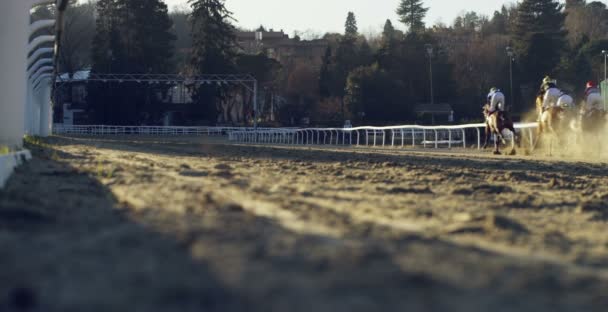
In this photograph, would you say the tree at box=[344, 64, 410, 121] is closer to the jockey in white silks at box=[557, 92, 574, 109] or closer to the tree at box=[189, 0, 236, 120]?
the tree at box=[189, 0, 236, 120]

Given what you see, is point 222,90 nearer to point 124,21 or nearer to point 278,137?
point 124,21

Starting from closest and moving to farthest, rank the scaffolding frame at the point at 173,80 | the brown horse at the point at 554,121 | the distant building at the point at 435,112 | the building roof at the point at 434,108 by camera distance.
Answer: the brown horse at the point at 554,121, the scaffolding frame at the point at 173,80, the distant building at the point at 435,112, the building roof at the point at 434,108

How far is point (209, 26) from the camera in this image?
69.4m

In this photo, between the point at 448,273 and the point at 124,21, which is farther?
the point at 124,21

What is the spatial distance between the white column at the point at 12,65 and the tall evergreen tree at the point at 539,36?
202 feet

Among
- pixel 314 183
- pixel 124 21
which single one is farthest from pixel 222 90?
pixel 314 183

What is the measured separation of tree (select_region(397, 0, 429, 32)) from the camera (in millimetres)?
105562

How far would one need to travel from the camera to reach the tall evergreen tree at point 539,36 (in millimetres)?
69562

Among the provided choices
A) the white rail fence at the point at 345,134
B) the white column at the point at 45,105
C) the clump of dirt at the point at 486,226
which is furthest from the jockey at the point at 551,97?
the white column at the point at 45,105

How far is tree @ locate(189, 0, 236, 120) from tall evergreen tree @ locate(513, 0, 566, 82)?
84.7ft

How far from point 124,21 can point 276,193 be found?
61406mm

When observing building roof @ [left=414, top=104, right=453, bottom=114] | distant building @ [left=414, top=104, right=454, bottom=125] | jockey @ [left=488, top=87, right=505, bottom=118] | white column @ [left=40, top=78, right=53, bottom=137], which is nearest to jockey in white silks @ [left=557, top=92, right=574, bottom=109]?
jockey @ [left=488, top=87, right=505, bottom=118]

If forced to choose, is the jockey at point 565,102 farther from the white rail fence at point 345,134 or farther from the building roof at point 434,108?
the building roof at point 434,108

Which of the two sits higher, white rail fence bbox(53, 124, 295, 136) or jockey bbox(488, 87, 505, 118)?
jockey bbox(488, 87, 505, 118)
